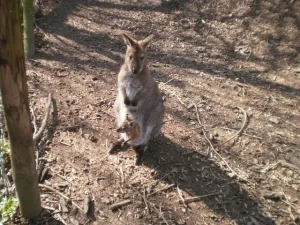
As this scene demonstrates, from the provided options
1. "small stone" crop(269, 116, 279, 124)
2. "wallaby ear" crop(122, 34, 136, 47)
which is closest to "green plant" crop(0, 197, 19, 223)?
"wallaby ear" crop(122, 34, 136, 47)

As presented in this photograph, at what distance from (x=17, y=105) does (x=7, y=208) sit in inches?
37.5

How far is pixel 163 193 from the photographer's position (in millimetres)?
3543

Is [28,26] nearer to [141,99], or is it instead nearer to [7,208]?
[141,99]

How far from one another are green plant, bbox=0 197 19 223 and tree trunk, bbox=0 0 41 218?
7 cm

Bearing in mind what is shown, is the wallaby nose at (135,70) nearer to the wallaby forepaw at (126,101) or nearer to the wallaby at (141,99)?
the wallaby at (141,99)

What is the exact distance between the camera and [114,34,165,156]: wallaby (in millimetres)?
3924

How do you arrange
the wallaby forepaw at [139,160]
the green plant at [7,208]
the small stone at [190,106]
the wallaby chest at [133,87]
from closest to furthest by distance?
the green plant at [7,208], the wallaby forepaw at [139,160], the wallaby chest at [133,87], the small stone at [190,106]

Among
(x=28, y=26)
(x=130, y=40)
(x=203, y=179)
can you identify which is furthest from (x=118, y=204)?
(x=28, y=26)

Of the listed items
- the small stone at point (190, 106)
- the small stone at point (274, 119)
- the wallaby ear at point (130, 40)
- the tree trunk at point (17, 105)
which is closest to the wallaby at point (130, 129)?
the wallaby ear at point (130, 40)

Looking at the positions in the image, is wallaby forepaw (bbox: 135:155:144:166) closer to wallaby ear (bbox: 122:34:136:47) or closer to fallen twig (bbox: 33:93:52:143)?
fallen twig (bbox: 33:93:52:143)

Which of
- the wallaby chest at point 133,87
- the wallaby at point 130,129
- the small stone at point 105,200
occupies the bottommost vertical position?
the small stone at point 105,200

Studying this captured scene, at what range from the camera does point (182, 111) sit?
4793mm

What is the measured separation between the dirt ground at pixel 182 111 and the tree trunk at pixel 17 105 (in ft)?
1.51

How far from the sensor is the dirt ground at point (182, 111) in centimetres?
344
